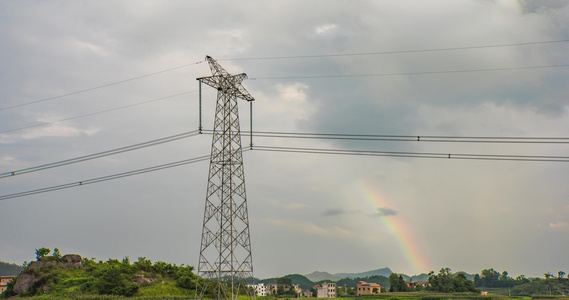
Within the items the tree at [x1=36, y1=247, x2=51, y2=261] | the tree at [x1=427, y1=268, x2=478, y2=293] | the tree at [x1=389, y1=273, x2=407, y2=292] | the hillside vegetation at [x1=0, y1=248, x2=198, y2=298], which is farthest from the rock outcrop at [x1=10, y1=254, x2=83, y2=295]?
the tree at [x1=427, y1=268, x2=478, y2=293]

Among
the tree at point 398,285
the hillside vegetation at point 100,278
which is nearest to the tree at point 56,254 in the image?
the hillside vegetation at point 100,278

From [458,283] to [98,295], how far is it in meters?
114

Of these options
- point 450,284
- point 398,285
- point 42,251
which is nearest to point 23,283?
point 42,251

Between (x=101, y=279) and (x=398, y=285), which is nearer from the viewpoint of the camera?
(x=101, y=279)

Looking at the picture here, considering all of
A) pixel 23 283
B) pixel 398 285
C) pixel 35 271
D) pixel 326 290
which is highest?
pixel 35 271

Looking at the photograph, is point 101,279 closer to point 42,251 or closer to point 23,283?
point 23,283

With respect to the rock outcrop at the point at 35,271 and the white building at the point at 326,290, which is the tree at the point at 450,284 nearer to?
the white building at the point at 326,290

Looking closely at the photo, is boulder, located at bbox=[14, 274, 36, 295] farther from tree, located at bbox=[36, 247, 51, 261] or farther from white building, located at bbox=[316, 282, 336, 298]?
white building, located at bbox=[316, 282, 336, 298]

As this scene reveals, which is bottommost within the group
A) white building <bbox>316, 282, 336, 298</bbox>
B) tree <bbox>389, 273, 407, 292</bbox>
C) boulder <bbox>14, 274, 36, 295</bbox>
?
white building <bbox>316, 282, 336, 298</bbox>

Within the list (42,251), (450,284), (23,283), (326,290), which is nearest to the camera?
(23,283)

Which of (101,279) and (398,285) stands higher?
(101,279)

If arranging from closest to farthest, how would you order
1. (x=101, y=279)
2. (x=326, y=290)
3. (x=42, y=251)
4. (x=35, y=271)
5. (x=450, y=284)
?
(x=101, y=279) < (x=35, y=271) < (x=42, y=251) < (x=450, y=284) < (x=326, y=290)

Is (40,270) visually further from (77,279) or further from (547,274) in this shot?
(547,274)

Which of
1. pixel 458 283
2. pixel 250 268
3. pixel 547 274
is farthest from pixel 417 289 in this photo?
pixel 250 268
